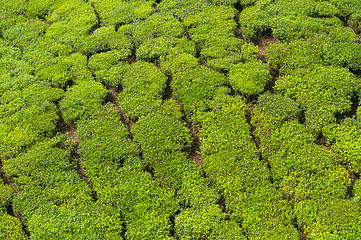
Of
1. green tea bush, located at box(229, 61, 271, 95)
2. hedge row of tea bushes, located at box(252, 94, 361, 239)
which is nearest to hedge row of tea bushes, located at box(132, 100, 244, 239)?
hedge row of tea bushes, located at box(252, 94, 361, 239)

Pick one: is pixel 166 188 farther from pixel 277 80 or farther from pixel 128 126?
pixel 277 80

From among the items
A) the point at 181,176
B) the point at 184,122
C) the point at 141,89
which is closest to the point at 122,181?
the point at 181,176

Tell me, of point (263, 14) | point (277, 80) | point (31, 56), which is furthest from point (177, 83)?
point (31, 56)

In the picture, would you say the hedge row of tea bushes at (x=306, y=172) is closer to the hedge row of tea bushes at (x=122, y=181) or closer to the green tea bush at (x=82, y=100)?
the hedge row of tea bushes at (x=122, y=181)

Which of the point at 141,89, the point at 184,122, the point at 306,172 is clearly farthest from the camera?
the point at 141,89

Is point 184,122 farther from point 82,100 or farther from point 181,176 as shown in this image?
point 82,100

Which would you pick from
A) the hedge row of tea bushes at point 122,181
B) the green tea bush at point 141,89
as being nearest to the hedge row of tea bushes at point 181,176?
the hedge row of tea bushes at point 122,181

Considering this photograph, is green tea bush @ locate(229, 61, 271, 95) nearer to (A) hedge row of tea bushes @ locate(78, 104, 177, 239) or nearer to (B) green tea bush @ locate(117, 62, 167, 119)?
(B) green tea bush @ locate(117, 62, 167, 119)

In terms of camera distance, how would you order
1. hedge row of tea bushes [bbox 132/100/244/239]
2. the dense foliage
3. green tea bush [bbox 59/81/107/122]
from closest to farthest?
hedge row of tea bushes [bbox 132/100/244/239], the dense foliage, green tea bush [bbox 59/81/107/122]
